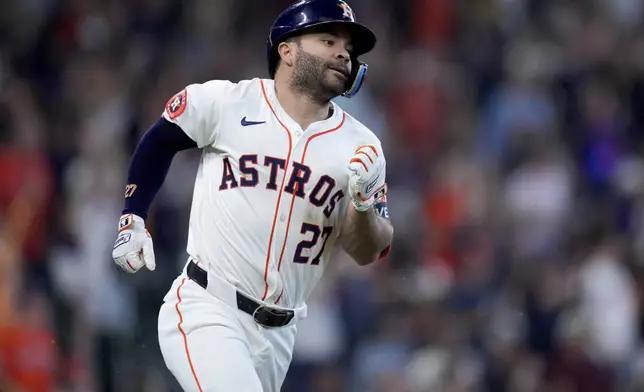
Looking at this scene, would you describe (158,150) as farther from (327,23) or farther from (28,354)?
(28,354)

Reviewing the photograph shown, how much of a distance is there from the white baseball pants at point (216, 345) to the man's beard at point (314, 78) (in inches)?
35.8

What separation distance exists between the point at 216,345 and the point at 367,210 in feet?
2.62

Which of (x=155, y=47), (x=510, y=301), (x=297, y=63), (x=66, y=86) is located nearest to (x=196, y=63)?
(x=155, y=47)

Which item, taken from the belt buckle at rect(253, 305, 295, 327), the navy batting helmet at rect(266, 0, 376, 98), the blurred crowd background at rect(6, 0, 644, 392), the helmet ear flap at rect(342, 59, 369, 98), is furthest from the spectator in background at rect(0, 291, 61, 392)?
the helmet ear flap at rect(342, 59, 369, 98)

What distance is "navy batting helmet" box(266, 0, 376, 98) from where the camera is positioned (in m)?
4.82

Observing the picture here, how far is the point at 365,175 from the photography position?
181 inches

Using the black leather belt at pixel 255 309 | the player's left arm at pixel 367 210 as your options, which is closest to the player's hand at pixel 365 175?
the player's left arm at pixel 367 210

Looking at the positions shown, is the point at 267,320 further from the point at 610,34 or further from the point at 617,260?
the point at 610,34

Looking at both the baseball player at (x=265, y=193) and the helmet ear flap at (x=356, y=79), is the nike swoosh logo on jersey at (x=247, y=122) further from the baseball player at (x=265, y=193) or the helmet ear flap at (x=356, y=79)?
the helmet ear flap at (x=356, y=79)

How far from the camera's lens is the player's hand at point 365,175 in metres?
4.60

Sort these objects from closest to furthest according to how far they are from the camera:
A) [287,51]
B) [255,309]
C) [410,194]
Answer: [255,309]
[287,51]
[410,194]

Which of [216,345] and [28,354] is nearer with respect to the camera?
[216,345]

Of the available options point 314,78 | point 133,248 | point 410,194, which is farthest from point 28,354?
point 410,194

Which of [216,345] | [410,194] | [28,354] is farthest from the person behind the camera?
[410,194]
